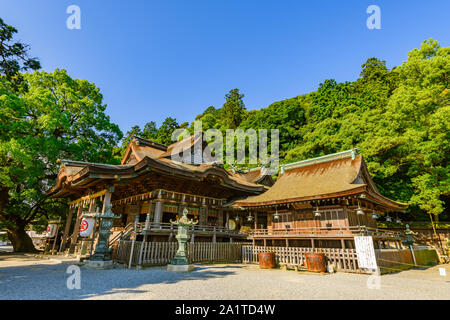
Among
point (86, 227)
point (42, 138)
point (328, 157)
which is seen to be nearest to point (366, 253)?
point (328, 157)

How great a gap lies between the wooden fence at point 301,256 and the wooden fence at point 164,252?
1003 mm

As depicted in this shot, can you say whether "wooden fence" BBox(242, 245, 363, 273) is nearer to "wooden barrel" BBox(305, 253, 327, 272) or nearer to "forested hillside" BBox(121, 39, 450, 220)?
"wooden barrel" BBox(305, 253, 327, 272)

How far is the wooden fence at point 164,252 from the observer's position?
1138 cm

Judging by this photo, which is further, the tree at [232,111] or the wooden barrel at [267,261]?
the tree at [232,111]

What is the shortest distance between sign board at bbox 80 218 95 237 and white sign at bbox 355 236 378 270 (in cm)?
1277

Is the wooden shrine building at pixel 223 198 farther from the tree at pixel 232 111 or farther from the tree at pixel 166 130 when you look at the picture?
the tree at pixel 232 111

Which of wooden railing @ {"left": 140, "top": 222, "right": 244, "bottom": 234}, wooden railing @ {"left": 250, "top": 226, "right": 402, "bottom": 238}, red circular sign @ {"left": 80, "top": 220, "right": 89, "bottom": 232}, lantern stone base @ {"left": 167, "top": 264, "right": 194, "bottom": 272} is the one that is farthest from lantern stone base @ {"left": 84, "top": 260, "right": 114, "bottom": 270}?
wooden railing @ {"left": 250, "top": 226, "right": 402, "bottom": 238}

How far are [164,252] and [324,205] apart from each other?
31.9 feet

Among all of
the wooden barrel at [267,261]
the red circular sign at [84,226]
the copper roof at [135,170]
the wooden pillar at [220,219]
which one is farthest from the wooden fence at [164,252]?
the copper roof at [135,170]

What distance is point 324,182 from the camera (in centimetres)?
1442

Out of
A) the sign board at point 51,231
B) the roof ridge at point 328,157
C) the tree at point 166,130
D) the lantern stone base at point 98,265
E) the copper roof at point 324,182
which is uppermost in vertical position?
the tree at point 166,130

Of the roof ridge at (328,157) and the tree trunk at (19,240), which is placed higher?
the roof ridge at (328,157)
